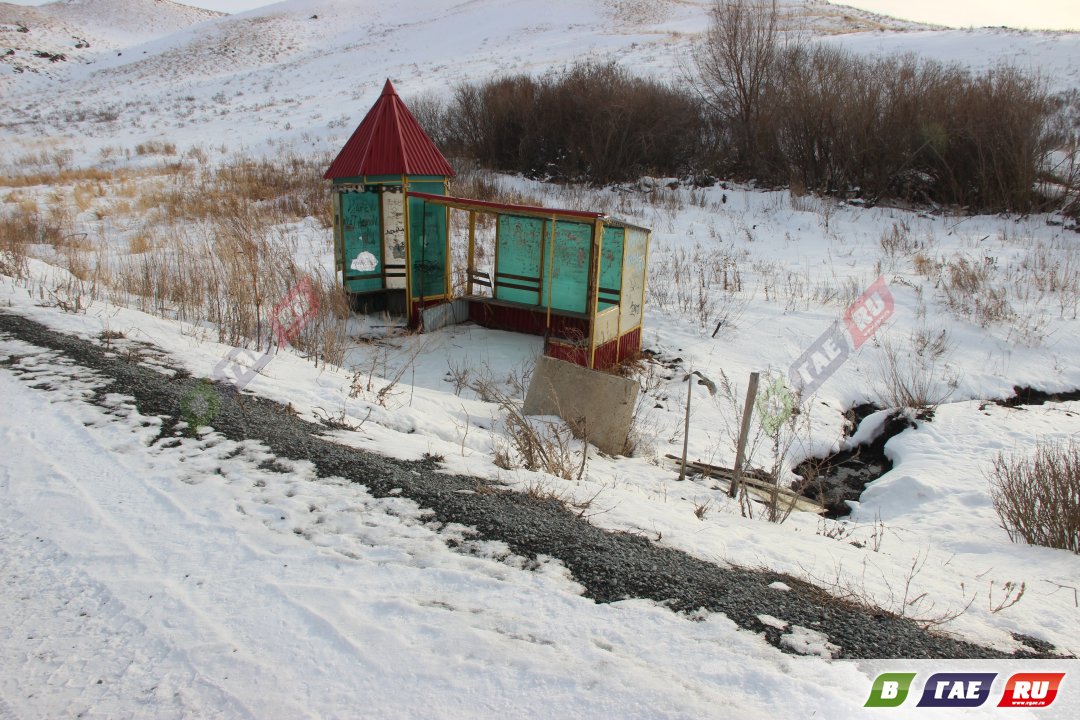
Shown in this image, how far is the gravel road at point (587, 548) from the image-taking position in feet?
8.83

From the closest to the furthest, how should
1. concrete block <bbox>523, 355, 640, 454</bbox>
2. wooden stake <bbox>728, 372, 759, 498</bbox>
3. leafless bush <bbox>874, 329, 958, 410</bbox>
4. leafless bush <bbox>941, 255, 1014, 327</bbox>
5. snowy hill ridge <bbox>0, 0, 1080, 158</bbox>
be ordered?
wooden stake <bbox>728, 372, 759, 498</bbox>
concrete block <bbox>523, 355, 640, 454</bbox>
leafless bush <bbox>874, 329, 958, 410</bbox>
leafless bush <bbox>941, 255, 1014, 327</bbox>
snowy hill ridge <bbox>0, 0, 1080, 158</bbox>

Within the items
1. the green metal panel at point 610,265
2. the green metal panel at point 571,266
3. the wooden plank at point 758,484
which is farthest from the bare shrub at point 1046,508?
the green metal panel at point 571,266

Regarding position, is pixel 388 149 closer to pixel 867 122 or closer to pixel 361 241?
pixel 361 241

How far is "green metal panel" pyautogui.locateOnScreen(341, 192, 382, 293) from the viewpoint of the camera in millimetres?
10500

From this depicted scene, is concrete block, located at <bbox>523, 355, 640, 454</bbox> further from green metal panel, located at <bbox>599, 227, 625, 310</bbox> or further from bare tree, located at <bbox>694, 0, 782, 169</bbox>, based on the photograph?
bare tree, located at <bbox>694, 0, 782, 169</bbox>

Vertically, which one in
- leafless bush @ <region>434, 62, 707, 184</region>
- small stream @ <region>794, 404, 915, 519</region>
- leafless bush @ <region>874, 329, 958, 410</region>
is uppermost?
leafless bush @ <region>434, 62, 707, 184</region>

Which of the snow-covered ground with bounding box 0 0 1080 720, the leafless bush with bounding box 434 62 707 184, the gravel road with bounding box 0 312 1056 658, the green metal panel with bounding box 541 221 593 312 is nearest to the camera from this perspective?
the snow-covered ground with bounding box 0 0 1080 720

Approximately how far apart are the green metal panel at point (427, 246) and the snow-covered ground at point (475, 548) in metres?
1.30

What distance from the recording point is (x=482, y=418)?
247 inches

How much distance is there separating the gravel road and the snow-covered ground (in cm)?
12

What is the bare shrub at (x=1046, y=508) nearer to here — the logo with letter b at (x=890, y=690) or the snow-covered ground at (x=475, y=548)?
the snow-covered ground at (x=475, y=548)

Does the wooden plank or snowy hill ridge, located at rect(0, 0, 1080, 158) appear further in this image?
snowy hill ridge, located at rect(0, 0, 1080, 158)

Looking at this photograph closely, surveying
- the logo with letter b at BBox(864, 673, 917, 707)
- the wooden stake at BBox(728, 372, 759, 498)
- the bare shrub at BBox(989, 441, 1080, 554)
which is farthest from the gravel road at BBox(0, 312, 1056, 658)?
the bare shrub at BBox(989, 441, 1080, 554)

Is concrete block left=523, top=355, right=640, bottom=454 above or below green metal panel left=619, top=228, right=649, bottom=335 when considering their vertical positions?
below
